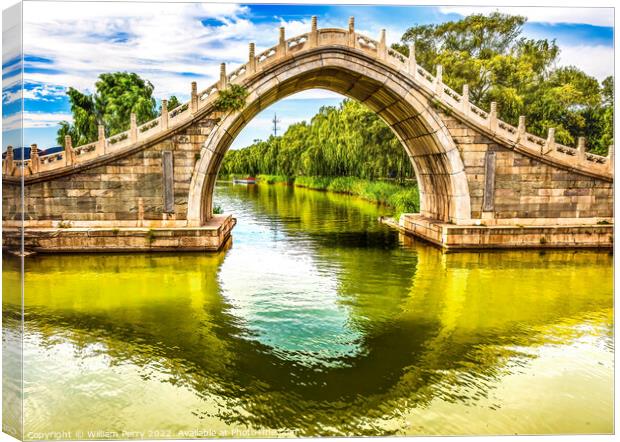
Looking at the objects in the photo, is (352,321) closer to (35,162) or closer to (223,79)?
(223,79)

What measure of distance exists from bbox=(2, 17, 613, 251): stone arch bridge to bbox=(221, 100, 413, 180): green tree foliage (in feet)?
35.6

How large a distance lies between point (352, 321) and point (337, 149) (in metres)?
31.3

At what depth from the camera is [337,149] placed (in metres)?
39.5

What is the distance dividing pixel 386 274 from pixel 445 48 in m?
17.2

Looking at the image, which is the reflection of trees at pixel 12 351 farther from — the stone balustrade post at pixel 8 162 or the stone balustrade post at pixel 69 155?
the stone balustrade post at pixel 69 155

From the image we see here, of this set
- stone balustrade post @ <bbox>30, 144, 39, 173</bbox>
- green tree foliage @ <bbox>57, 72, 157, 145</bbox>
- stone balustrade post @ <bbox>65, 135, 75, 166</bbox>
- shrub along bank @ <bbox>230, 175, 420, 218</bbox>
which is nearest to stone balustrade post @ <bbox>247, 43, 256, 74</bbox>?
stone balustrade post @ <bbox>65, 135, 75, 166</bbox>

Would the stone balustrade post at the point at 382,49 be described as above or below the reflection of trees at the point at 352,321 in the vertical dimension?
above

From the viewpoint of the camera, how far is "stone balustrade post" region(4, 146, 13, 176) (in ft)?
17.2

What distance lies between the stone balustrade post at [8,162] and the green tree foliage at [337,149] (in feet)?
75.5

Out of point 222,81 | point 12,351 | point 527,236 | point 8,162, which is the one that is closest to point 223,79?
point 222,81

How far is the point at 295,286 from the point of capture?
37.7 feet

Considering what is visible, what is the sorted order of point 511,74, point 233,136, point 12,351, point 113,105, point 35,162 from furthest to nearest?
point 113,105 → point 511,74 → point 233,136 → point 35,162 → point 12,351

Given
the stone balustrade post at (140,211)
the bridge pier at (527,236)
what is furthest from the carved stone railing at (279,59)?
the bridge pier at (527,236)

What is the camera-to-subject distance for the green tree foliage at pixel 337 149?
27.8 metres
